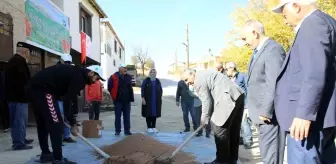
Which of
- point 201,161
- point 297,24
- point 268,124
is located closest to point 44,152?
point 201,161

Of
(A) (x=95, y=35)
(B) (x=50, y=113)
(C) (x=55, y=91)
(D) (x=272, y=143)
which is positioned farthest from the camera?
(A) (x=95, y=35)

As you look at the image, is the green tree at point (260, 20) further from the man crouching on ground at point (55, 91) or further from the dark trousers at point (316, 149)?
the dark trousers at point (316, 149)

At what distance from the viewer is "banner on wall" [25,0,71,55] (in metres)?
8.23

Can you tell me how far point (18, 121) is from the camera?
5426 millimetres

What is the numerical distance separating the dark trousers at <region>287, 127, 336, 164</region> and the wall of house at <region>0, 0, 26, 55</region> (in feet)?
22.7

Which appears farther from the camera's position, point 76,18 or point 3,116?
point 76,18

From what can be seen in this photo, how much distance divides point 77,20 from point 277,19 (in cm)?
893

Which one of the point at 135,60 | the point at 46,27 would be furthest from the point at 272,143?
the point at 135,60

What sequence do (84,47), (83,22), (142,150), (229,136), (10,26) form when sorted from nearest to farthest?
(229,136) → (142,150) → (10,26) → (84,47) → (83,22)

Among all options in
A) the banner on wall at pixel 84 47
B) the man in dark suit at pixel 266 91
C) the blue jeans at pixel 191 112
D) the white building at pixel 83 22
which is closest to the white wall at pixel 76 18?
the white building at pixel 83 22

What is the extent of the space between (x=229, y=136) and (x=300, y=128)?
102 inches

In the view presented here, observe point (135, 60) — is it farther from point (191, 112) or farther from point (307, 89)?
point (307, 89)

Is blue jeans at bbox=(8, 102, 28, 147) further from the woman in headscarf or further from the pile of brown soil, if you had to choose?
the woman in headscarf

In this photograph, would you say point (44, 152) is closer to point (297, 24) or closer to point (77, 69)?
point (77, 69)
